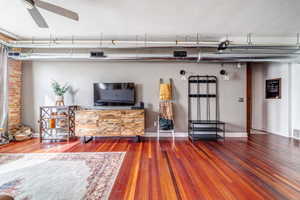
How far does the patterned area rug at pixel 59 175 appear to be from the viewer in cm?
163

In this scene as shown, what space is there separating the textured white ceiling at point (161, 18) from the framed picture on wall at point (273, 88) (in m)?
1.80

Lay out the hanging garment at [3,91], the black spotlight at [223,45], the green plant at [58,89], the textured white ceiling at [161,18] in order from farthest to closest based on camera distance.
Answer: the green plant at [58,89]
the hanging garment at [3,91]
the black spotlight at [223,45]
the textured white ceiling at [161,18]

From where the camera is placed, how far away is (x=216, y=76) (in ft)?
13.6

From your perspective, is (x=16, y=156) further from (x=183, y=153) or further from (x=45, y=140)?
(x=183, y=153)

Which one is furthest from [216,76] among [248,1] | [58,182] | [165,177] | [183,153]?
[58,182]

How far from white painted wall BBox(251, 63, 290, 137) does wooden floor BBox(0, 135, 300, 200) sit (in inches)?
37.8

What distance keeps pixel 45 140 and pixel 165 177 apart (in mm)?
3603

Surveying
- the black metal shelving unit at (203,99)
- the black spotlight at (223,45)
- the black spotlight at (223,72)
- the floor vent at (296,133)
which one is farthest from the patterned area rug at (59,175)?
the floor vent at (296,133)

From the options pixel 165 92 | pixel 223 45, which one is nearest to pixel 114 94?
pixel 165 92

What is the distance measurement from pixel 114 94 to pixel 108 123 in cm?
85

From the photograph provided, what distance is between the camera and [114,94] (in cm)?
398

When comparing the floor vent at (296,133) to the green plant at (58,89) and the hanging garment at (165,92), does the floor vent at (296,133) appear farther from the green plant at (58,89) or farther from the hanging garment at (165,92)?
the green plant at (58,89)

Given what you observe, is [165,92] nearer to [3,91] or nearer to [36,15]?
[36,15]

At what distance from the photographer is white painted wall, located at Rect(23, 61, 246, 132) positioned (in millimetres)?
4145
